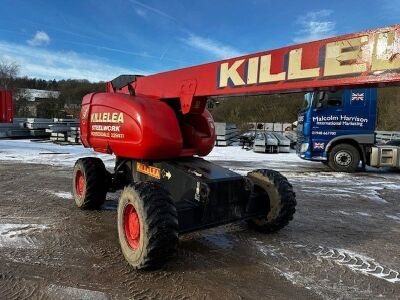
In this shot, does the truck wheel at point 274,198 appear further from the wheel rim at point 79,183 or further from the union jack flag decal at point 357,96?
the union jack flag decal at point 357,96

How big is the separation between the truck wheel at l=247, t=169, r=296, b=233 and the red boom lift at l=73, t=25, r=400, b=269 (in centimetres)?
1

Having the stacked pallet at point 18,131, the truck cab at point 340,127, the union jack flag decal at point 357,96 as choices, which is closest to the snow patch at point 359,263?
the truck cab at point 340,127

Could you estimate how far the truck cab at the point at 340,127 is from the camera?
11.6 meters

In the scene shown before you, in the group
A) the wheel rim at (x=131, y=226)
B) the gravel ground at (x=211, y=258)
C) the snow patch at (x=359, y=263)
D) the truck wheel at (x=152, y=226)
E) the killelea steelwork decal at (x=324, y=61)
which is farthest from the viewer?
the wheel rim at (x=131, y=226)

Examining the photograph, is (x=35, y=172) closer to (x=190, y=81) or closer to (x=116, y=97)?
(x=116, y=97)

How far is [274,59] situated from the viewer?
3.48 meters

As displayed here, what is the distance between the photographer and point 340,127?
11.9 metres

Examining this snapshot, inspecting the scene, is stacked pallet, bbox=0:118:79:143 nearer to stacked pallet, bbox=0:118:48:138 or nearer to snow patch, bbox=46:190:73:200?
stacked pallet, bbox=0:118:48:138

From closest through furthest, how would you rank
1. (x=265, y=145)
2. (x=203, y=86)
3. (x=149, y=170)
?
(x=203, y=86)
(x=149, y=170)
(x=265, y=145)

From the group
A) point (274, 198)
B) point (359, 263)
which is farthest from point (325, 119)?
point (359, 263)

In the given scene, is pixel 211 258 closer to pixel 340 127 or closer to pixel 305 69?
pixel 305 69

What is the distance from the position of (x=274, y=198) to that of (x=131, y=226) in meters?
1.74

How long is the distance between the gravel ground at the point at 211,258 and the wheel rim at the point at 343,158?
5046 millimetres

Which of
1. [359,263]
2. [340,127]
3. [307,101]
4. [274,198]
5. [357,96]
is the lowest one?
[359,263]
